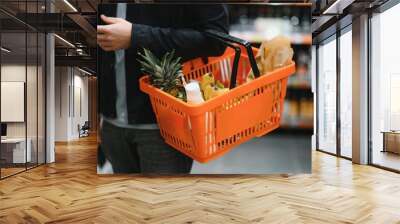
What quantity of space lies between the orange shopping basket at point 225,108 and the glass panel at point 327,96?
4.14 metres

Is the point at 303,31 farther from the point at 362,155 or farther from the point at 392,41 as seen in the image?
the point at 362,155

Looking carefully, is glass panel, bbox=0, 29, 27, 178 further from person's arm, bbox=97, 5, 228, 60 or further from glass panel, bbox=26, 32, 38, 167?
person's arm, bbox=97, 5, 228, 60

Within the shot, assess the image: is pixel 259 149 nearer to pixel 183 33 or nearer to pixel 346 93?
pixel 183 33

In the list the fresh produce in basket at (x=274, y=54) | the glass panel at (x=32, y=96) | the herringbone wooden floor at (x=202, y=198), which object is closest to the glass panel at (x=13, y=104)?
the glass panel at (x=32, y=96)

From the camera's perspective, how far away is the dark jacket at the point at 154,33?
5.98 m

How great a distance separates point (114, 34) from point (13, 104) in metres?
2.25

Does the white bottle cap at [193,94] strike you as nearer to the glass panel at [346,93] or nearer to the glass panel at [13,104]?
the glass panel at [13,104]

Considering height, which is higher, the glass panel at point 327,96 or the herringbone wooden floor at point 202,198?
the glass panel at point 327,96

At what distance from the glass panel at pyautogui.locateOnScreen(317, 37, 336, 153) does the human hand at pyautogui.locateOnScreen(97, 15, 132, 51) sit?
17.8ft

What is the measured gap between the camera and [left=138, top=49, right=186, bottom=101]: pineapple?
5.43 m

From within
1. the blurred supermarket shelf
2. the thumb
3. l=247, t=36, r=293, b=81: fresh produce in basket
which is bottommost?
l=247, t=36, r=293, b=81: fresh produce in basket

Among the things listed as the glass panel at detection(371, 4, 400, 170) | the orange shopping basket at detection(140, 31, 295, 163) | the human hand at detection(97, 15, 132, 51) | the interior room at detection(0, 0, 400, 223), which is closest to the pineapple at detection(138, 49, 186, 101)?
the orange shopping basket at detection(140, 31, 295, 163)

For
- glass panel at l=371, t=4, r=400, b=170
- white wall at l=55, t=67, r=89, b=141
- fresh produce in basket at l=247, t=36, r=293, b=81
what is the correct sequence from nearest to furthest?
fresh produce in basket at l=247, t=36, r=293, b=81, glass panel at l=371, t=4, r=400, b=170, white wall at l=55, t=67, r=89, b=141

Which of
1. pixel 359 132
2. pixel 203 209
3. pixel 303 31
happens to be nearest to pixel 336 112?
pixel 359 132
